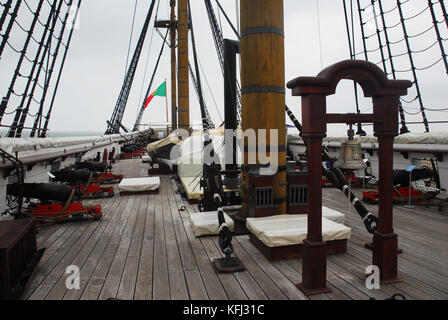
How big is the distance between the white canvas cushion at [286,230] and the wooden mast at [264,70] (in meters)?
0.47

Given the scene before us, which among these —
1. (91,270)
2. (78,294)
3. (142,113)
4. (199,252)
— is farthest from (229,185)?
(142,113)

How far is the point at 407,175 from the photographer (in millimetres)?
7027

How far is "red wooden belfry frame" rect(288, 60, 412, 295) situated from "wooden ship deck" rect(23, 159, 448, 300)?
23 cm

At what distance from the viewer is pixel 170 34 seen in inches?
869

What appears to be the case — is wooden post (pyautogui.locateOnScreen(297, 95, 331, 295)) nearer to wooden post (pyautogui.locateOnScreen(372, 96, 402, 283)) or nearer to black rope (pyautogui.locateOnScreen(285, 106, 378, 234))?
black rope (pyautogui.locateOnScreen(285, 106, 378, 234))

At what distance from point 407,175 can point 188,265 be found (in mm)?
5571

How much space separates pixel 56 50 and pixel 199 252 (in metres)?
8.57

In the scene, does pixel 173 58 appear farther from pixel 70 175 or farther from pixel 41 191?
pixel 41 191

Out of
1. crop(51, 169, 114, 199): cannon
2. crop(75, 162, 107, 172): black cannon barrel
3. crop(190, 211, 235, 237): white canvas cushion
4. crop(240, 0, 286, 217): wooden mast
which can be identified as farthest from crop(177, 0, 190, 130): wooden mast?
crop(190, 211, 235, 237): white canvas cushion

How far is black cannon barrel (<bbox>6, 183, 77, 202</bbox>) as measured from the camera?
529 centimetres

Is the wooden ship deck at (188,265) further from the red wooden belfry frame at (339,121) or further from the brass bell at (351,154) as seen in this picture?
the brass bell at (351,154)

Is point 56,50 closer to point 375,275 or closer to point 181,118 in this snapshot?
point 181,118

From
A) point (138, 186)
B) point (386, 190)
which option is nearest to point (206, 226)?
point (386, 190)
